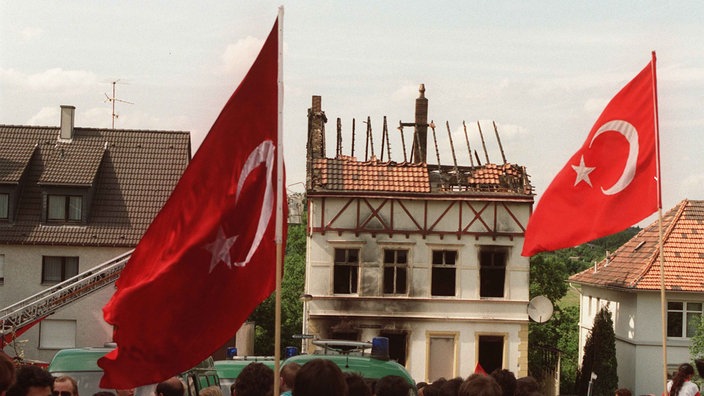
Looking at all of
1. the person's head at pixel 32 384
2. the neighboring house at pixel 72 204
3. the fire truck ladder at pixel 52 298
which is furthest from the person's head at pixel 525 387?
the neighboring house at pixel 72 204

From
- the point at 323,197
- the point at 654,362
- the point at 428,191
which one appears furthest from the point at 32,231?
the point at 654,362

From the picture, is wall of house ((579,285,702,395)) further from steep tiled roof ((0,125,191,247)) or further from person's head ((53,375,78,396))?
person's head ((53,375,78,396))

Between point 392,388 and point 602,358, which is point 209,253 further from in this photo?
point 602,358

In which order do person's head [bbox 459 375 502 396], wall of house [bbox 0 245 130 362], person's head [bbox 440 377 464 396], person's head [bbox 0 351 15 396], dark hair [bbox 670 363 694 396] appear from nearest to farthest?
person's head [bbox 0 351 15 396], person's head [bbox 459 375 502 396], person's head [bbox 440 377 464 396], dark hair [bbox 670 363 694 396], wall of house [bbox 0 245 130 362]

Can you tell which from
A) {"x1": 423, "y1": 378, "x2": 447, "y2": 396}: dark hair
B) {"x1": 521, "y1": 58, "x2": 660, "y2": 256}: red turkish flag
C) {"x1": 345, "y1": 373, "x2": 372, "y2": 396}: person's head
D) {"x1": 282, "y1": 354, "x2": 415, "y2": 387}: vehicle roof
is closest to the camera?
{"x1": 345, "y1": 373, "x2": 372, "y2": 396}: person's head

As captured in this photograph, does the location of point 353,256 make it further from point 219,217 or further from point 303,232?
point 303,232

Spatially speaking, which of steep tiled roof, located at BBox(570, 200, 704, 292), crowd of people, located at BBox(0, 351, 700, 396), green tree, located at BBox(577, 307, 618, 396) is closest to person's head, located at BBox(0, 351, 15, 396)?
crowd of people, located at BBox(0, 351, 700, 396)

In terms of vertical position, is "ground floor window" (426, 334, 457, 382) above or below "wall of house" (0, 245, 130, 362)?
below

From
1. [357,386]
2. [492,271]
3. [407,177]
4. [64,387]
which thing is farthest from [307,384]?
[407,177]

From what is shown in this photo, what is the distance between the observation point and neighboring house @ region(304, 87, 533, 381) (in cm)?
4441

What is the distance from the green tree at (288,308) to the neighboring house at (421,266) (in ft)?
75.4

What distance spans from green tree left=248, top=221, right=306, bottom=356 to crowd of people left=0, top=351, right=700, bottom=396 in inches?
2231

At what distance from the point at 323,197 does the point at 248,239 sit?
35182mm

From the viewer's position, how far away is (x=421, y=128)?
4928 cm
